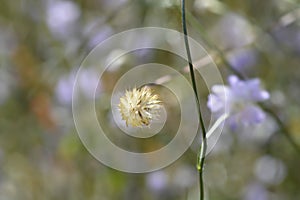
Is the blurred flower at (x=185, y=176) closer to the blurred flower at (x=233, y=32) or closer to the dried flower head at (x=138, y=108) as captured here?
the blurred flower at (x=233, y=32)

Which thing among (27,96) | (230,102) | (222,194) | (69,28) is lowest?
(230,102)

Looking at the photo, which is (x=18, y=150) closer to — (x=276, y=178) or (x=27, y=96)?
(x=27, y=96)

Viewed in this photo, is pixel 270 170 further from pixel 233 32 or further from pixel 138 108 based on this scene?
pixel 138 108

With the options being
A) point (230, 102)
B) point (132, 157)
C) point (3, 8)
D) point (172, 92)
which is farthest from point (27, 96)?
point (230, 102)

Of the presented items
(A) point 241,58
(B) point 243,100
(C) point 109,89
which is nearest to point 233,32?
(A) point 241,58

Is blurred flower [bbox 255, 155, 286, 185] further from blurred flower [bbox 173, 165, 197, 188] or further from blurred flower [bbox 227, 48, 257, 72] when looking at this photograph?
blurred flower [bbox 227, 48, 257, 72]

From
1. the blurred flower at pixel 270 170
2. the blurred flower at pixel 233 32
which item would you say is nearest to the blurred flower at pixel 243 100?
the blurred flower at pixel 233 32
